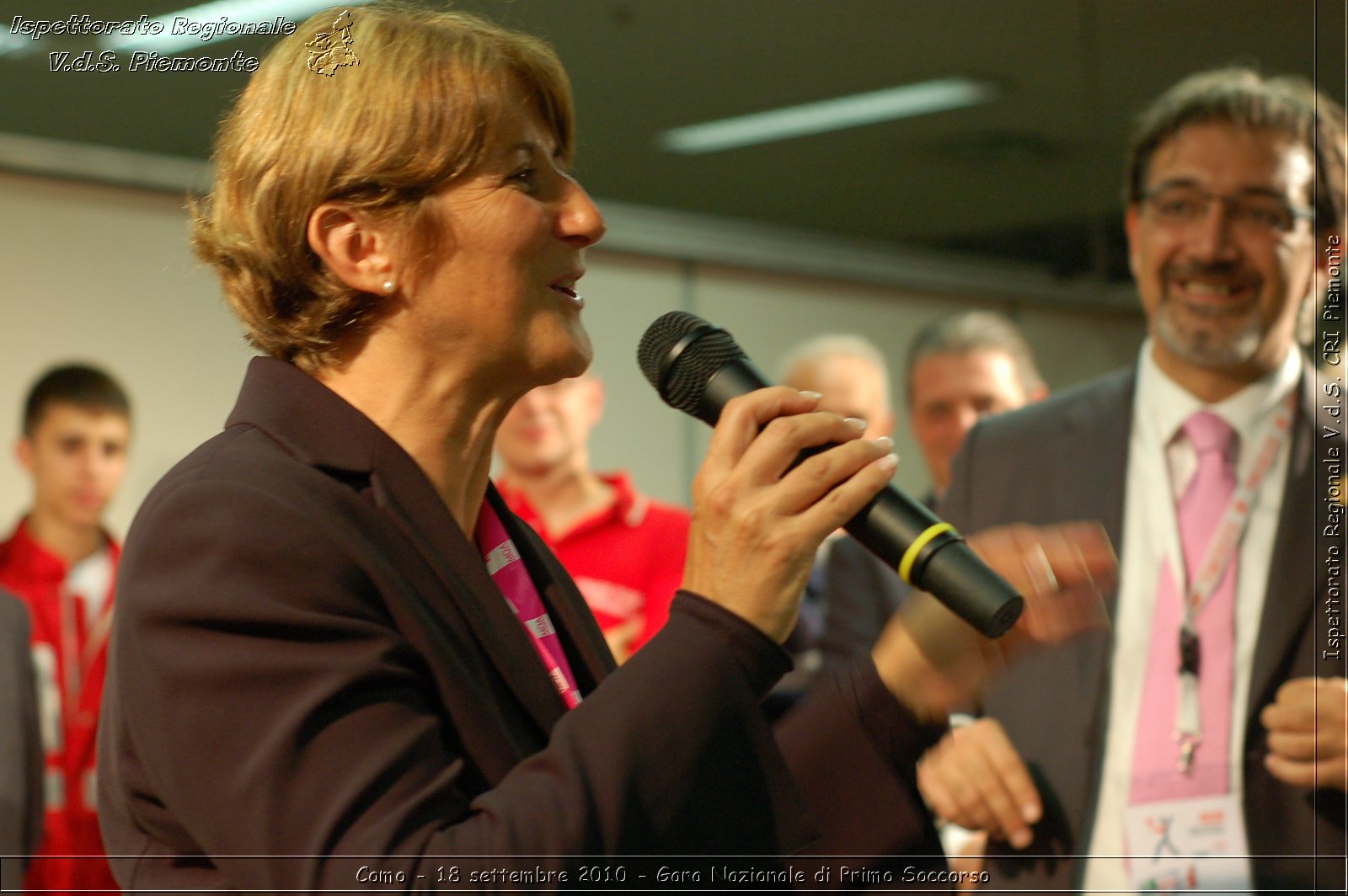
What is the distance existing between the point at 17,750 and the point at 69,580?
2.05 feet

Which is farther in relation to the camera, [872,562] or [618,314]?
[618,314]

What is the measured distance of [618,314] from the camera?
18.8 feet

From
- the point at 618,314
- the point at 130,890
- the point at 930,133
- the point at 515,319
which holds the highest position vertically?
the point at 930,133

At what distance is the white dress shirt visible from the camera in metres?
1.69

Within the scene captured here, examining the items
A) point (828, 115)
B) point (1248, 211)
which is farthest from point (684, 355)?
point (828, 115)

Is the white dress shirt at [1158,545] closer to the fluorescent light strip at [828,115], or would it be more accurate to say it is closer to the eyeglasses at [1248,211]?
the eyeglasses at [1248,211]

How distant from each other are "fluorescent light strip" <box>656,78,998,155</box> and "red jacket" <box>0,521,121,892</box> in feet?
10.6

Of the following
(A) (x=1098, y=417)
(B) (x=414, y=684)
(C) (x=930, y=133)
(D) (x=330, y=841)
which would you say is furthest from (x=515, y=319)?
(C) (x=930, y=133)

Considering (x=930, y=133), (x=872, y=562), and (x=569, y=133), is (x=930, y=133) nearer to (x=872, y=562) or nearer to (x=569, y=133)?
(x=872, y=562)

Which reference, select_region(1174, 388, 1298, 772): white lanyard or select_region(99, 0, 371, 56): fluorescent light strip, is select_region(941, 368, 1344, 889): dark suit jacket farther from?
select_region(99, 0, 371, 56): fluorescent light strip

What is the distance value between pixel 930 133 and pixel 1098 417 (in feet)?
13.3

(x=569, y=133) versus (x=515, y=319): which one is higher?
(x=569, y=133)

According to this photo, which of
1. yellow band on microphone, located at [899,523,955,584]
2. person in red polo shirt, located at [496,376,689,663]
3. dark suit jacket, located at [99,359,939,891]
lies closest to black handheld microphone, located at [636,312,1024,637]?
yellow band on microphone, located at [899,523,955,584]

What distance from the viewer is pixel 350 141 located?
97cm
